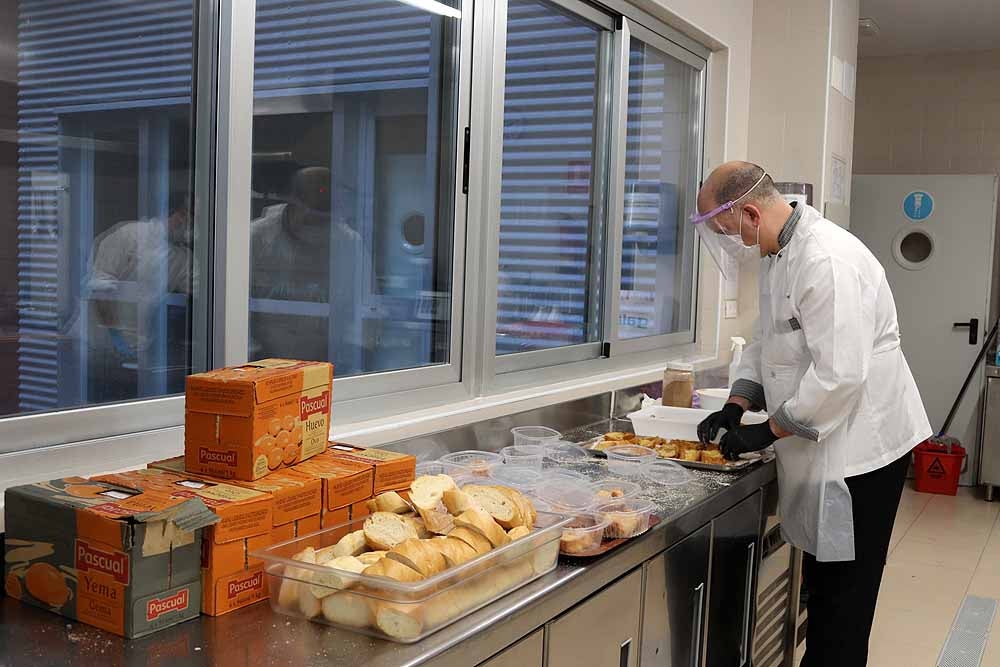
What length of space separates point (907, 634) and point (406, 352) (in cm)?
239

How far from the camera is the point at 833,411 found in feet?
7.84

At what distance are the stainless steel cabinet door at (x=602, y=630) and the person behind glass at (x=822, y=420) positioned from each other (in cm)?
77

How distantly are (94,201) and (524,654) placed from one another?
3.54 feet

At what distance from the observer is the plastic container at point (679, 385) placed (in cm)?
312

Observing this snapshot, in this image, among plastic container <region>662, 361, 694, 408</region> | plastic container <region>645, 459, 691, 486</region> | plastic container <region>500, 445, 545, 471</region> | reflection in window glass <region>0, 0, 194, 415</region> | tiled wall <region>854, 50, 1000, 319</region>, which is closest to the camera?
reflection in window glass <region>0, 0, 194, 415</region>

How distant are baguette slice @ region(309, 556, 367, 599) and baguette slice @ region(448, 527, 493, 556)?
0.17m

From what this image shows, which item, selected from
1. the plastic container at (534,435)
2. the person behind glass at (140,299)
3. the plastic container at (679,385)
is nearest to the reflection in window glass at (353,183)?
the person behind glass at (140,299)

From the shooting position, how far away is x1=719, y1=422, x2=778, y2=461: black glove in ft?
8.11

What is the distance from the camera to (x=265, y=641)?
1.27m

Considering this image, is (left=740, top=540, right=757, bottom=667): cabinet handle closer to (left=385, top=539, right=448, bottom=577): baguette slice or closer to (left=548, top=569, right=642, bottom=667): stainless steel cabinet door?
(left=548, top=569, right=642, bottom=667): stainless steel cabinet door

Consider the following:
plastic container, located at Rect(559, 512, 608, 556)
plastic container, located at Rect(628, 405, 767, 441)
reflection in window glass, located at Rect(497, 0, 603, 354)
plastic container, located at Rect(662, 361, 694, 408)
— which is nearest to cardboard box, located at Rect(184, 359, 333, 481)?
plastic container, located at Rect(559, 512, 608, 556)

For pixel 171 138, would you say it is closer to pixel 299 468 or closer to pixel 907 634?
pixel 299 468

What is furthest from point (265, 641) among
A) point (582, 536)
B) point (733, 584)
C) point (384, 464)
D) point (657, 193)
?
point (657, 193)

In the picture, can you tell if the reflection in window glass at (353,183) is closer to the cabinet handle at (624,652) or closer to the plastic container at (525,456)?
the plastic container at (525,456)
